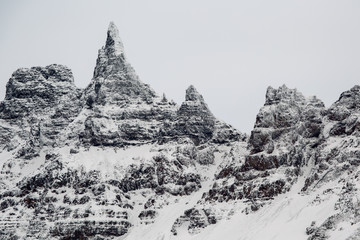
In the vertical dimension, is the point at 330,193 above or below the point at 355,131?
below

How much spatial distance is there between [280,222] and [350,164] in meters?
25.0

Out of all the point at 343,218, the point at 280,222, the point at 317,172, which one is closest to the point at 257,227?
the point at 280,222

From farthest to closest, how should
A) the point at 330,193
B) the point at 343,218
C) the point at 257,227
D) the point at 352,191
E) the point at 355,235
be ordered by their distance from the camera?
the point at 257,227 → the point at 330,193 → the point at 352,191 → the point at 343,218 → the point at 355,235

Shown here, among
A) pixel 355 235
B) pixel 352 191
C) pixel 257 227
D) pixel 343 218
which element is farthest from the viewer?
pixel 257 227

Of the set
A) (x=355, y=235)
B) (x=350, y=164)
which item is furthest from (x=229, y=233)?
(x=355, y=235)

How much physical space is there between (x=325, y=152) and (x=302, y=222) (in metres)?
30.8

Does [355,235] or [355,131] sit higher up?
[355,131]

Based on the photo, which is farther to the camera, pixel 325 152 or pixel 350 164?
pixel 325 152

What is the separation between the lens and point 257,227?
189 meters

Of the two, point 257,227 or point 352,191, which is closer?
point 352,191

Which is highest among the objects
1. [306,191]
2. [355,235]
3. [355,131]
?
[355,131]

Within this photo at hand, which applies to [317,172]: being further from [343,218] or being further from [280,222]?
[343,218]

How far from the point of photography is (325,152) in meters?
198

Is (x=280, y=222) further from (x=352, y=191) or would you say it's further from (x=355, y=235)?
(x=355, y=235)
